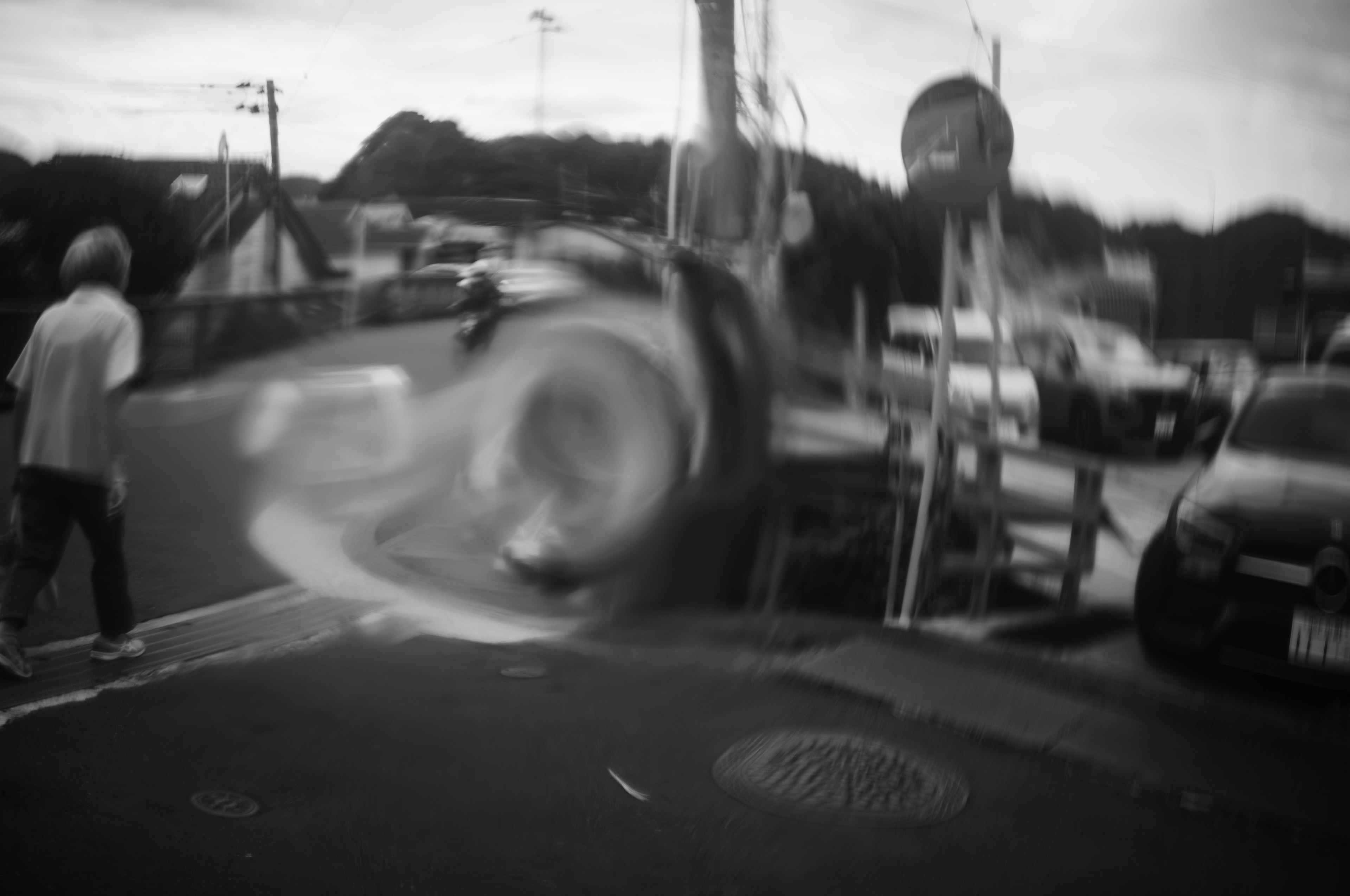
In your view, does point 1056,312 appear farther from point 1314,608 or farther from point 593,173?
point 593,173

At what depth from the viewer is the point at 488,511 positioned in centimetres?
371

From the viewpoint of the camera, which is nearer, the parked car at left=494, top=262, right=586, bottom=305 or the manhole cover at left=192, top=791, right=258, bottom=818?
the manhole cover at left=192, top=791, right=258, bottom=818

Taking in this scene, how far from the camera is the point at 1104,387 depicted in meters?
4.37

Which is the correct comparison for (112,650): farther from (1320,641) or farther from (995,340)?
(1320,641)

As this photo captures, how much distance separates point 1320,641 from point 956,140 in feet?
7.34

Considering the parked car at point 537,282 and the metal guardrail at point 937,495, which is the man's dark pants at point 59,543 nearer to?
the parked car at point 537,282

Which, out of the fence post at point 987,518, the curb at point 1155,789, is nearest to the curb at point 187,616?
the curb at point 1155,789

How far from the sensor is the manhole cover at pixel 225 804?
297cm

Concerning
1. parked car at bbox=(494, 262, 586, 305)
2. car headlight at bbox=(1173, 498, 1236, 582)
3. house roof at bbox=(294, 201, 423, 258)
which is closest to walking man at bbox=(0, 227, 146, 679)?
house roof at bbox=(294, 201, 423, 258)

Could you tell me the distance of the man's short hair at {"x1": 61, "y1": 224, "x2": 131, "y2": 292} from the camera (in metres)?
3.70

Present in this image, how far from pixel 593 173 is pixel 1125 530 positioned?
9.41 feet

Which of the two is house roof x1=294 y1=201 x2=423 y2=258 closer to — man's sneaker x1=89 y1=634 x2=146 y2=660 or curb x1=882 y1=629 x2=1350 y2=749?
man's sneaker x1=89 y1=634 x2=146 y2=660

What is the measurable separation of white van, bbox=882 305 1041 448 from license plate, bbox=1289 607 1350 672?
1.23 meters

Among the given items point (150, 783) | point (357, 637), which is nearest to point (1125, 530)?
point (357, 637)
